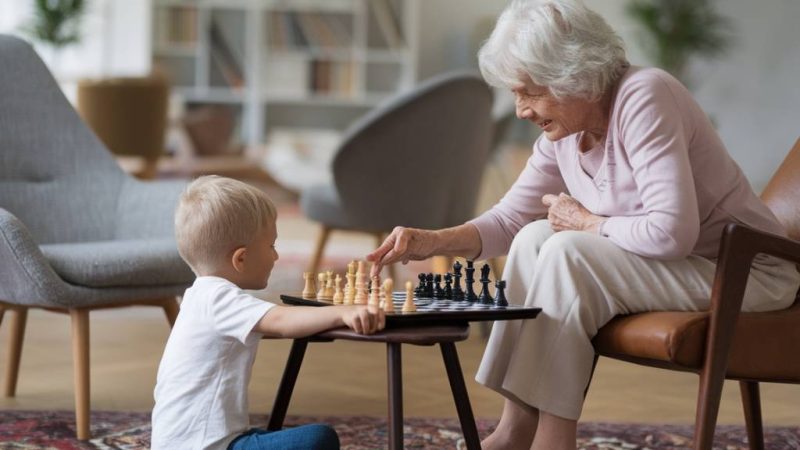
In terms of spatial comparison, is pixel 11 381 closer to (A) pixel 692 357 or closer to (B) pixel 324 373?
(B) pixel 324 373

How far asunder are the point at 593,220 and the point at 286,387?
25.1 inches

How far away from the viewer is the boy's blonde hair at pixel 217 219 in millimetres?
1970

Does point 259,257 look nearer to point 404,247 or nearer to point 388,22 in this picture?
point 404,247

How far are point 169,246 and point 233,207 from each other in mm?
1055

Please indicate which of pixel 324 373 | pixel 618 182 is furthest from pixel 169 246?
pixel 618 182

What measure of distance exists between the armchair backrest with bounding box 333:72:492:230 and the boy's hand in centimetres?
281

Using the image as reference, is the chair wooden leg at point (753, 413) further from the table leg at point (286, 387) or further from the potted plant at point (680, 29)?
the potted plant at point (680, 29)

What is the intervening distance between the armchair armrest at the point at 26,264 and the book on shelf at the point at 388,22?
7150 millimetres

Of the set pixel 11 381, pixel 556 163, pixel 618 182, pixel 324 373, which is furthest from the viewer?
pixel 324 373

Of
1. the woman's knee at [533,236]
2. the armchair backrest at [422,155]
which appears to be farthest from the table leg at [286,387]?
the armchair backrest at [422,155]

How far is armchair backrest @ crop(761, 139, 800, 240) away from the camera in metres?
2.60

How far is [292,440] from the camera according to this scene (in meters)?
1.94

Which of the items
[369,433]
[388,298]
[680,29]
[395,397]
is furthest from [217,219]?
[680,29]

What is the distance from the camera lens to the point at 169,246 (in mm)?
2984
